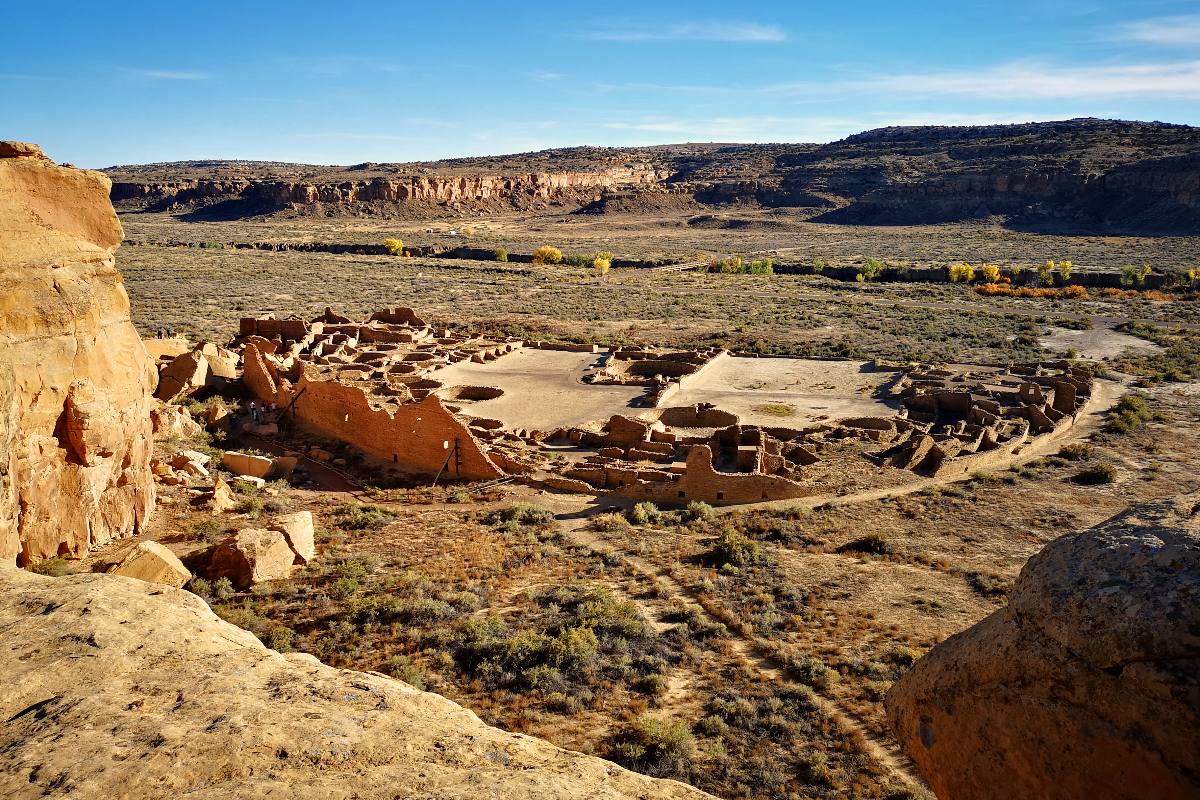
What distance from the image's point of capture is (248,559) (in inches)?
571

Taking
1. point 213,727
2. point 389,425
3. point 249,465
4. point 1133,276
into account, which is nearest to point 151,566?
point 213,727

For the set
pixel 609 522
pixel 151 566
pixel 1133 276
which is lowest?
pixel 609 522

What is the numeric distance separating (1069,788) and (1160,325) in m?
53.3

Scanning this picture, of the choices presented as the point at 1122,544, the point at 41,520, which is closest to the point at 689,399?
the point at 41,520

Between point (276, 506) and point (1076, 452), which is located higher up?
point (276, 506)

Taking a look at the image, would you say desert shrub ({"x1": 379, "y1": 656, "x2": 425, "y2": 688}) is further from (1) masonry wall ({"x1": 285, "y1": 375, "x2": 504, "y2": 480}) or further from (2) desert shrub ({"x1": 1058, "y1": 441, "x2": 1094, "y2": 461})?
(2) desert shrub ({"x1": 1058, "y1": 441, "x2": 1094, "y2": 461})

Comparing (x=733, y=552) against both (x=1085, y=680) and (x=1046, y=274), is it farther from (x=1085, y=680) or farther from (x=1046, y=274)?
(x=1046, y=274)

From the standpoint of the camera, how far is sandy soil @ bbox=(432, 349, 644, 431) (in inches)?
1082

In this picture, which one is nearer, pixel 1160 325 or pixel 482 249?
pixel 1160 325

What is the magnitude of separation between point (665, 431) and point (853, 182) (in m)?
116

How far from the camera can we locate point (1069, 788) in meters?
4.57

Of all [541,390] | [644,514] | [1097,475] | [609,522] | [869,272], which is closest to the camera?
[609,522]

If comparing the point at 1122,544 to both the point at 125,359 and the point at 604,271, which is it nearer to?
the point at 125,359

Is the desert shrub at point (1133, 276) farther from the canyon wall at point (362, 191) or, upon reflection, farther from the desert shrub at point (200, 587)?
the canyon wall at point (362, 191)
